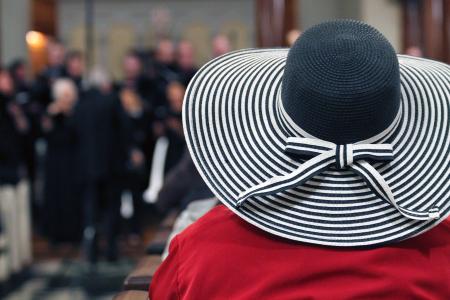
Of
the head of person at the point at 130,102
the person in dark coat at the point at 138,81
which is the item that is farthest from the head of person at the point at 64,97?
the person in dark coat at the point at 138,81

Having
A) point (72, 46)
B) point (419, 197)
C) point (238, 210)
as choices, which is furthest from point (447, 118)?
point (72, 46)

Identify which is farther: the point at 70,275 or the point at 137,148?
the point at 137,148

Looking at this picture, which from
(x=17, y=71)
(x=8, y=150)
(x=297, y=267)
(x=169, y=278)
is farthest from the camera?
(x=17, y=71)

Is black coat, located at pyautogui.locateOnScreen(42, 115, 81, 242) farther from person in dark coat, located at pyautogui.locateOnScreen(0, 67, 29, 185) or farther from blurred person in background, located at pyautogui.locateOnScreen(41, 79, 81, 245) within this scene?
person in dark coat, located at pyautogui.locateOnScreen(0, 67, 29, 185)

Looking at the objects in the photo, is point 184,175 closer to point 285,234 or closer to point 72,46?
point 285,234

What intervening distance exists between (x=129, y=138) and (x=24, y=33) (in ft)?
21.7

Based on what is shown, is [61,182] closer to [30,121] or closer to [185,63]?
[30,121]

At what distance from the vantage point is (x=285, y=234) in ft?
3.61

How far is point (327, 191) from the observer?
1.12 metres

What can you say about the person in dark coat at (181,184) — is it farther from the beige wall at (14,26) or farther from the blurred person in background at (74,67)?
the beige wall at (14,26)

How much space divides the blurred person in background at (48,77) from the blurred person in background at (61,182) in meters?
0.86

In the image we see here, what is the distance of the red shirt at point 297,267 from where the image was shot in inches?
42.3

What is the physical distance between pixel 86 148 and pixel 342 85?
465 cm

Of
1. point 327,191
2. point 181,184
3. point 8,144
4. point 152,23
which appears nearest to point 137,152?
point 8,144
